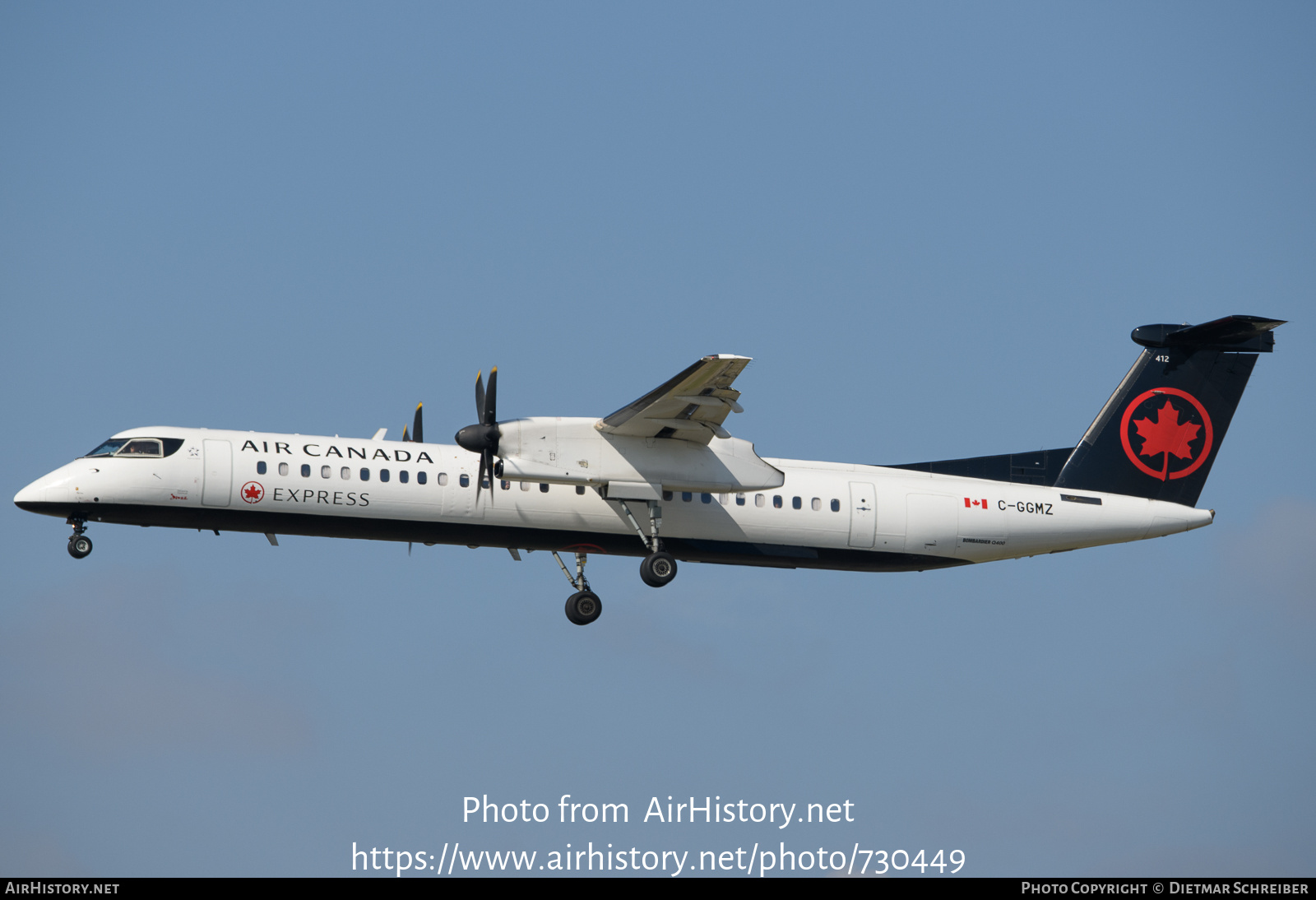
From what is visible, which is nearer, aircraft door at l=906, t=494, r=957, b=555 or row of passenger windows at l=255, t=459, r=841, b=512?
row of passenger windows at l=255, t=459, r=841, b=512

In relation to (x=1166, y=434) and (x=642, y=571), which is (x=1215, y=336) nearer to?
(x=1166, y=434)

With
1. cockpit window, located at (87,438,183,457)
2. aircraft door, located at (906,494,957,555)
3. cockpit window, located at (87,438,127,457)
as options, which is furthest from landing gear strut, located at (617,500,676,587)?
cockpit window, located at (87,438,127,457)

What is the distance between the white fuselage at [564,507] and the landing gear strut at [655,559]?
0.96ft

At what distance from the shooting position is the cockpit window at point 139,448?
25844 mm

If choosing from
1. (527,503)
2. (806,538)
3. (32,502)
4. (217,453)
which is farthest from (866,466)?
(32,502)

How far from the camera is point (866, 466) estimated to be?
2897 centimetres

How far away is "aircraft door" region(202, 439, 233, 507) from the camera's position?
84.3 feet

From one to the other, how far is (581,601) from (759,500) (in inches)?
147

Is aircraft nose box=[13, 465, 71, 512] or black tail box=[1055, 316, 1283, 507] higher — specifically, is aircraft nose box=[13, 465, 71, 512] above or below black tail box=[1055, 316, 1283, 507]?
below

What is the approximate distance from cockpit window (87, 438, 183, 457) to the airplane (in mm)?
33

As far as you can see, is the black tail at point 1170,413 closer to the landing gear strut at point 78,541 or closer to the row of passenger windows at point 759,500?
the row of passenger windows at point 759,500

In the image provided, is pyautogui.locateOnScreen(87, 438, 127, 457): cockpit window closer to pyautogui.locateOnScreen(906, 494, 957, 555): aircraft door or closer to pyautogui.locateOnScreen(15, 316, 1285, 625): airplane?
pyautogui.locateOnScreen(15, 316, 1285, 625): airplane
